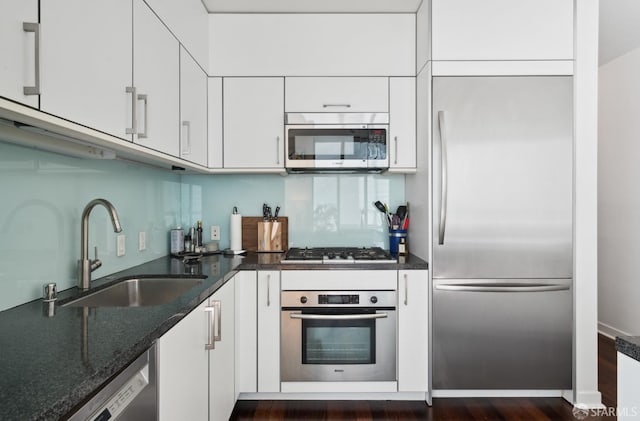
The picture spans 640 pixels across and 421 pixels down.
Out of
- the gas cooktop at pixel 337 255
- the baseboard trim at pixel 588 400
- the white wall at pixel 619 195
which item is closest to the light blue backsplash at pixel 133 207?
the gas cooktop at pixel 337 255

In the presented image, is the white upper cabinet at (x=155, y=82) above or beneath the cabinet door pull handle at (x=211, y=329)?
above

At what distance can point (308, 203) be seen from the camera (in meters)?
2.78

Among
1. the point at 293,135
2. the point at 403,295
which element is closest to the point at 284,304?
the point at 403,295

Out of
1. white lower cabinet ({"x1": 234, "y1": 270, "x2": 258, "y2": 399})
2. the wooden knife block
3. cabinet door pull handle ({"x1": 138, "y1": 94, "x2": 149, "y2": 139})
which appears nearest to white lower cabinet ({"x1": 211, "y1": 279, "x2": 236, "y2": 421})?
white lower cabinet ({"x1": 234, "y1": 270, "x2": 258, "y2": 399})

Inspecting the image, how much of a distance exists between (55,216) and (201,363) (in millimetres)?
844

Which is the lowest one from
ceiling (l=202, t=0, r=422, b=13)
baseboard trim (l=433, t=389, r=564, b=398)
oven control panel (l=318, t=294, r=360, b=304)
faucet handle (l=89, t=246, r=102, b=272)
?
baseboard trim (l=433, t=389, r=564, b=398)

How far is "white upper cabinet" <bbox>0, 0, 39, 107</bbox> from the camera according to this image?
81 cm

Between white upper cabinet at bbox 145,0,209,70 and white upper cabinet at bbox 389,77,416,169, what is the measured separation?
1259 mm

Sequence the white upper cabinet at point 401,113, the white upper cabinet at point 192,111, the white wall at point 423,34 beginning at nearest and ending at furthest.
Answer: the white upper cabinet at point 192,111 → the white wall at point 423,34 → the white upper cabinet at point 401,113

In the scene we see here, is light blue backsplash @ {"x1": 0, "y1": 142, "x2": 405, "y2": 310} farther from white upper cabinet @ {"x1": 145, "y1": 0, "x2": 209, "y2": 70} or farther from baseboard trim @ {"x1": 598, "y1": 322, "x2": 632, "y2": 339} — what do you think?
baseboard trim @ {"x1": 598, "y1": 322, "x2": 632, "y2": 339}

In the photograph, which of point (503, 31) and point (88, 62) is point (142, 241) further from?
point (503, 31)

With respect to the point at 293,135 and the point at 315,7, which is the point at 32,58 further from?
the point at 315,7

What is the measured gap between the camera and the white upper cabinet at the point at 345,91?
2404 mm

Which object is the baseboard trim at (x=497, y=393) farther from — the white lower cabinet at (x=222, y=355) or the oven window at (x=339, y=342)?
the white lower cabinet at (x=222, y=355)
